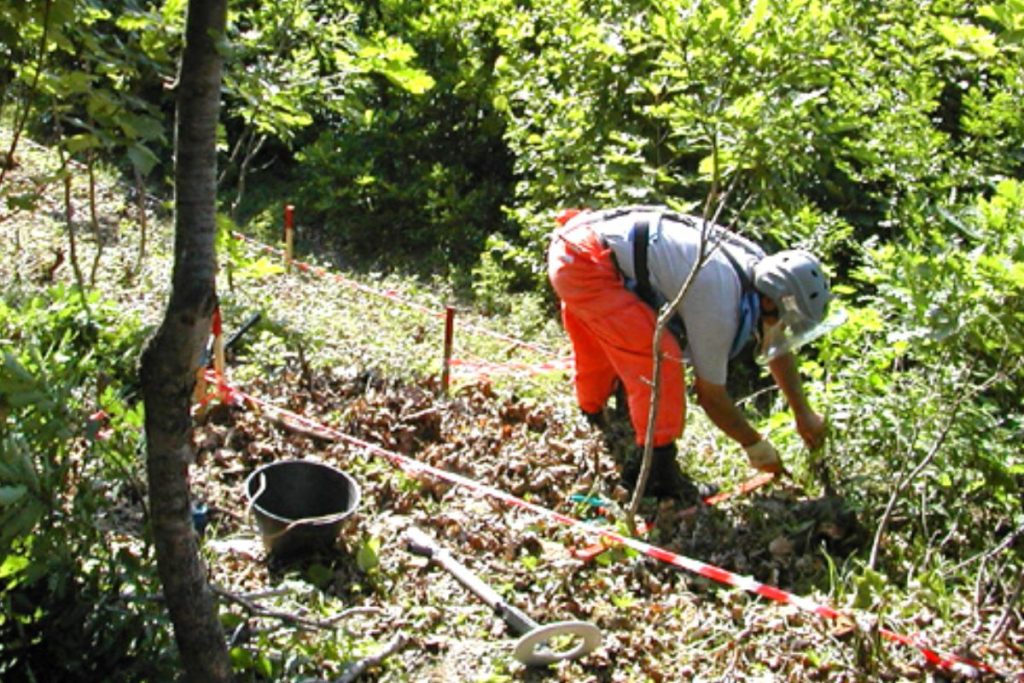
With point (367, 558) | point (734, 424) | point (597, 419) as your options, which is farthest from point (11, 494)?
point (597, 419)

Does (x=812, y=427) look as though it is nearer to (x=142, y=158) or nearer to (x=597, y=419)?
(x=597, y=419)

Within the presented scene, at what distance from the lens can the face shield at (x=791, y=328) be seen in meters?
4.62

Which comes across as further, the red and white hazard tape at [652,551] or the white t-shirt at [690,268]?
the white t-shirt at [690,268]

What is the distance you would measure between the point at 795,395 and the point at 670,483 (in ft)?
2.53

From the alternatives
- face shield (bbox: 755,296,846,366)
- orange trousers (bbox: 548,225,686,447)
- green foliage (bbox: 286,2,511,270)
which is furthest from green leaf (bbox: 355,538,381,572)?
green foliage (bbox: 286,2,511,270)

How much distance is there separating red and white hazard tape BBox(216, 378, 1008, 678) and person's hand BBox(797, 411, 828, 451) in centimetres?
76

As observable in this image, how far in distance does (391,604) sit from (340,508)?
630 mm

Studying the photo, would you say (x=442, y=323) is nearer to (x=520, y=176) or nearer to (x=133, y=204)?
(x=520, y=176)

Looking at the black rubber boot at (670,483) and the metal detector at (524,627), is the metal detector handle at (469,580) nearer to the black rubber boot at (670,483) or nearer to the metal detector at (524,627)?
the metal detector at (524,627)

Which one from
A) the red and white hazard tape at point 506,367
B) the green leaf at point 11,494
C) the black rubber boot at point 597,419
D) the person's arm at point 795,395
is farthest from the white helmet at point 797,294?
the green leaf at point 11,494

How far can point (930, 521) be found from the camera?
4.64 meters

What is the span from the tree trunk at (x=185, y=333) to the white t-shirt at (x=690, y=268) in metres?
2.48

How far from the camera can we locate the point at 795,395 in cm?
487

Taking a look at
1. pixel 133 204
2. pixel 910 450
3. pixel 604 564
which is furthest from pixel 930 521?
pixel 133 204
